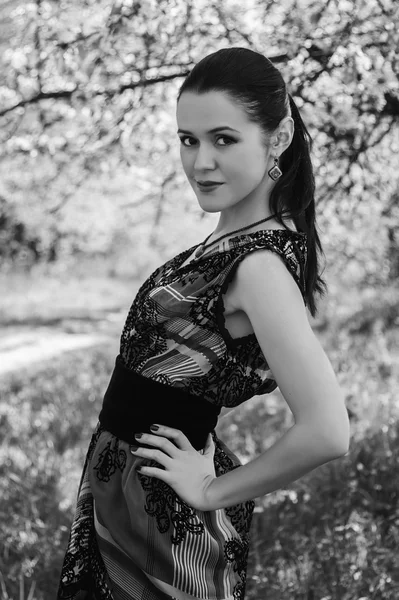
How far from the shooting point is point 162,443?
1.74 meters

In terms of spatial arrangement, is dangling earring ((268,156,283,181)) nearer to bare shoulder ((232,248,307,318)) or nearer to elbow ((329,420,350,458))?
bare shoulder ((232,248,307,318))

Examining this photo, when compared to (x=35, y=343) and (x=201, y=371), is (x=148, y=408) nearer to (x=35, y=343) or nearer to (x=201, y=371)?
(x=201, y=371)

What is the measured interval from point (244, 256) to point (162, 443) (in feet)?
1.52

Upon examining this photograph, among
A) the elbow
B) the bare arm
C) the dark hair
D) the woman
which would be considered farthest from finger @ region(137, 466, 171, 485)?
the dark hair

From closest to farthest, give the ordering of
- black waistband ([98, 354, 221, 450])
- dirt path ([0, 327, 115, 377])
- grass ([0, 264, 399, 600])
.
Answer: black waistband ([98, 354, 221, 450])
grass ([0, 264, 399, 600])
dirt path ([0, 327, 115, 377])

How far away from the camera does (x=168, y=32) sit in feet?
11.9

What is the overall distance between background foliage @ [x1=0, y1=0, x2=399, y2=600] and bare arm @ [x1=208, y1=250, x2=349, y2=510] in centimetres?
148

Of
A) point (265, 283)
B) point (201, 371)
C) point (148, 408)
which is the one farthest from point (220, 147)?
point (148, 408)

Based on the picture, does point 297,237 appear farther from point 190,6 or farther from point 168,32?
point 168,32

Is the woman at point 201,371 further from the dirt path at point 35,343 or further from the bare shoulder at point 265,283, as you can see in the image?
the dirt path at point 35,343

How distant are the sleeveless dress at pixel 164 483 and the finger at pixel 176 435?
80 mm

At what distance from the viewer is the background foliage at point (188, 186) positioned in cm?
317

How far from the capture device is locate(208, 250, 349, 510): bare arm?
1532 millimetres

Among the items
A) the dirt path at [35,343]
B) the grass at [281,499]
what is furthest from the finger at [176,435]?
the dirt path at [35,343]
